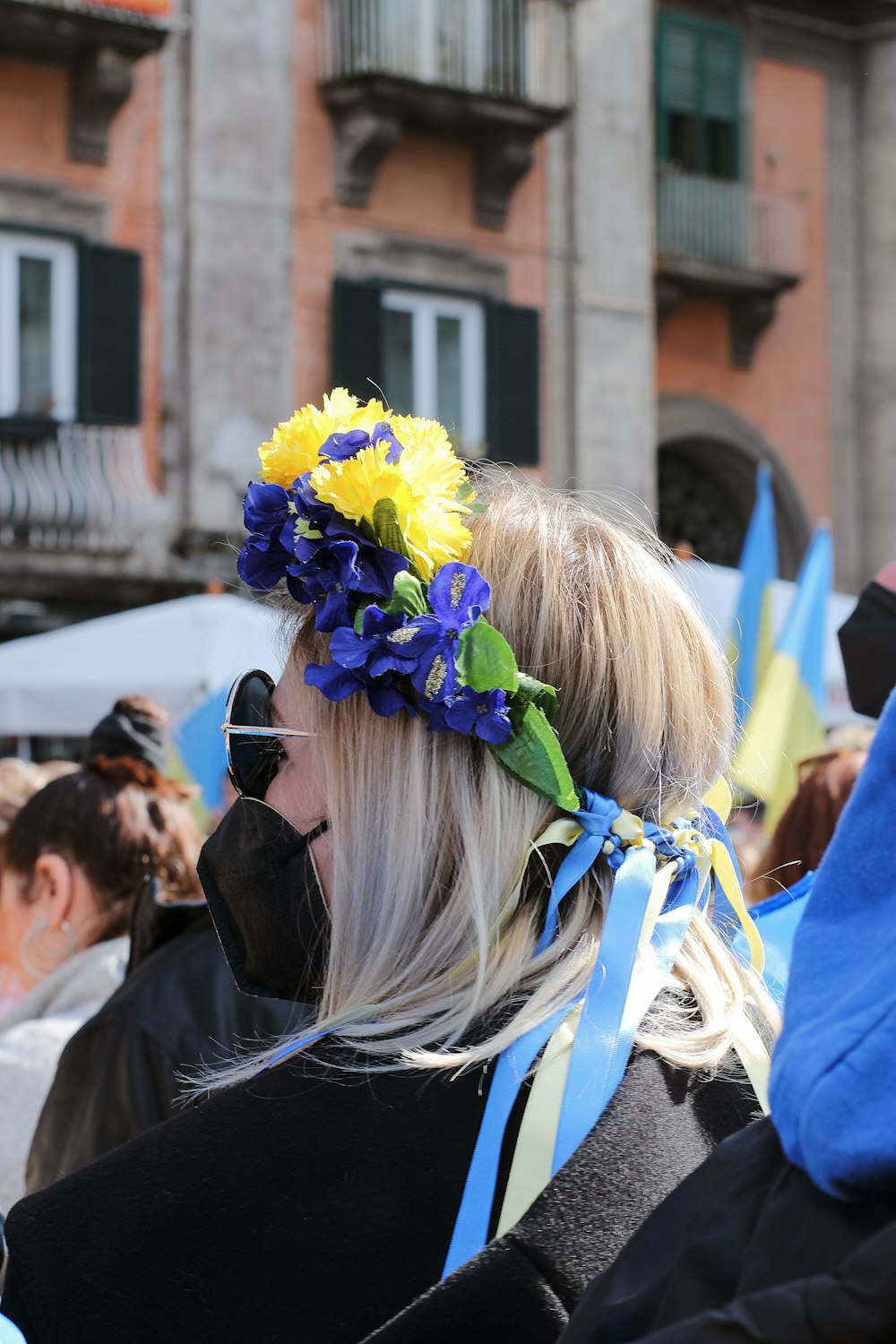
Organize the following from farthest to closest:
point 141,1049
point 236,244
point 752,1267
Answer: point 236,244
point 141,1049
point 752,1267

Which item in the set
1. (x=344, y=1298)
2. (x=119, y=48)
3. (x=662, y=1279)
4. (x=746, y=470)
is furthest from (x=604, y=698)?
(x=746, y=470)

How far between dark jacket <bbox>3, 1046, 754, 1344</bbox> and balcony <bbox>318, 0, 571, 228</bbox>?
42.1 feet

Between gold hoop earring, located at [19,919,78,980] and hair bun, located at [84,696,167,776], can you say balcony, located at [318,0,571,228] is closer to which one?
hair bun, located at [84,696,167,776]

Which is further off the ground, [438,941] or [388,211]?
[388,211]

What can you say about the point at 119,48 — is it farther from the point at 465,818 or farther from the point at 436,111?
the point at 465,818

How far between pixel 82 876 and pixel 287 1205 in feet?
6.30

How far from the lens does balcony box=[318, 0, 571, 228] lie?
44.6 ft

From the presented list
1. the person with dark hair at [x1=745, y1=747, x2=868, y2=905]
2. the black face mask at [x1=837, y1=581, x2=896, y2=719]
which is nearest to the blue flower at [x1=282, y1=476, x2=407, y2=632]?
the black face mask at [x1=837, y1=581, x2=896, y2=719]

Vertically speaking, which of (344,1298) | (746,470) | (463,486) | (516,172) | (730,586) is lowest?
(344,1298)

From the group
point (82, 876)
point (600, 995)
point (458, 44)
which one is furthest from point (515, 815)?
point (458, 44)

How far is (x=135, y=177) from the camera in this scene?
13.1 meters

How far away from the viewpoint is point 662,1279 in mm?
889

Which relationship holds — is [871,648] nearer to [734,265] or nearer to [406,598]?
[406,598]

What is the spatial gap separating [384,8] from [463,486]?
43.2ft
